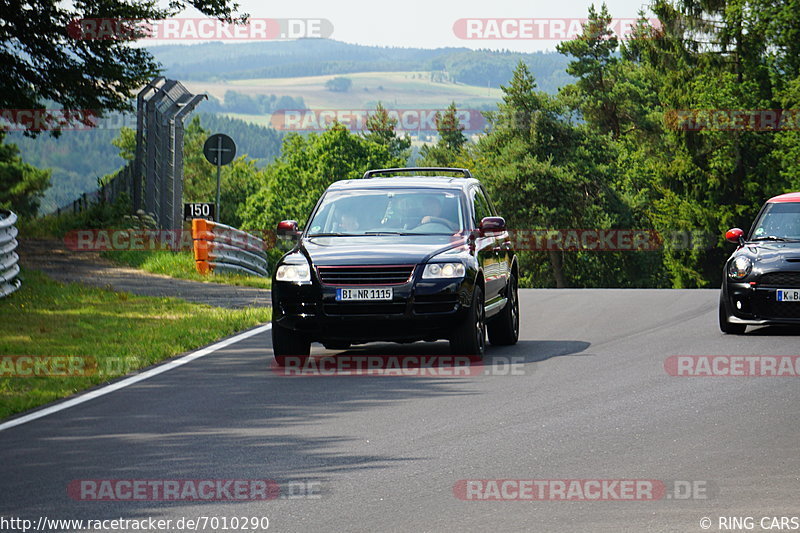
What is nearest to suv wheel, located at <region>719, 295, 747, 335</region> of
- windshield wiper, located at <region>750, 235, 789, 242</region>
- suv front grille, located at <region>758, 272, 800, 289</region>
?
suv front grille, located at <region>758, 272, 800, 289</region>

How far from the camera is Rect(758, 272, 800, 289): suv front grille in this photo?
15.5 meters

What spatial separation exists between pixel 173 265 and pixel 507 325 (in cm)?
1256

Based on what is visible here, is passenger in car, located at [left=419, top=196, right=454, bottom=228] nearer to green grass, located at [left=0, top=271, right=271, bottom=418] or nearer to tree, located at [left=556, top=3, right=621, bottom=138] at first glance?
green grass, located at [left=0, top=271, right=271, bottom=418]

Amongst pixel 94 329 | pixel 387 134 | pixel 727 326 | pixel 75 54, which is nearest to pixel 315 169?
pixel 387 134

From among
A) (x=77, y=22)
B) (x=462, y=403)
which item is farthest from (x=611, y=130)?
(x=462, y=403)

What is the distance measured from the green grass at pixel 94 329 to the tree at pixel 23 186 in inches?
2985

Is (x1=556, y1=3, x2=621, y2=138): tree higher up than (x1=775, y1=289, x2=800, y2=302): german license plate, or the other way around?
(x1=556, y1=3, x2=621, y2=138): tree

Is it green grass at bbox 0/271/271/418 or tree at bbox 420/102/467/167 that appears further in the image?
tree at bbox 420/102/467/167

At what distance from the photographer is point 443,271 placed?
12.7m

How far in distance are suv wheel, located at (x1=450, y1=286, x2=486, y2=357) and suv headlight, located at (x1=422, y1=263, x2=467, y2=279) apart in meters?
0.27

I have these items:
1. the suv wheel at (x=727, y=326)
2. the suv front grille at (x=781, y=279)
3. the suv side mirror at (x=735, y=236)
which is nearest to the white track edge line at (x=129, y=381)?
the suv wheel at (x=727, y=326)

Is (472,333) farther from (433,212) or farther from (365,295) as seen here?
(433,212)

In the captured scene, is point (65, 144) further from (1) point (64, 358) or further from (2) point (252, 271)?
(1) point (64, 358)

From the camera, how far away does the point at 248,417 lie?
9883mm
